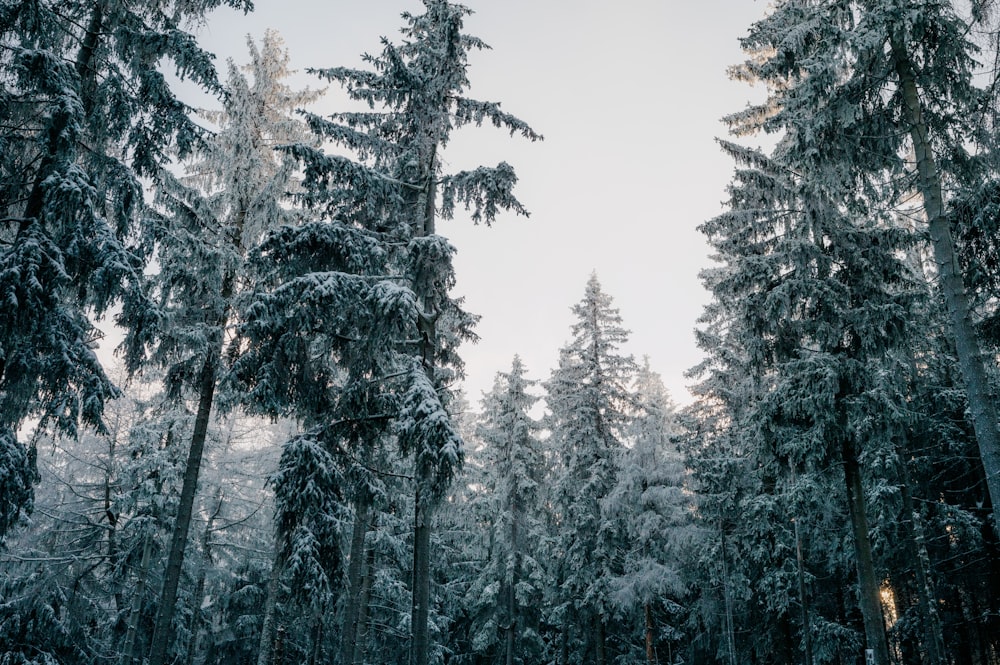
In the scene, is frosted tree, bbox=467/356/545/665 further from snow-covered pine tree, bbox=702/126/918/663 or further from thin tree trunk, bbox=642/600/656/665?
snow-covered pine tree, bbox=702/126/918/663

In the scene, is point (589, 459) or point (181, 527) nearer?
point (181, 527)

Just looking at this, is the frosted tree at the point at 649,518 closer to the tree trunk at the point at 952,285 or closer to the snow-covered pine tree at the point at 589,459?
the snow-covered pine tree at the point at 589,459

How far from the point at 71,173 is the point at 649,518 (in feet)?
66.9

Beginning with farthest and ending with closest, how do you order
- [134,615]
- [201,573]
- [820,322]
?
[201,573] → [820,322] → [134,615]

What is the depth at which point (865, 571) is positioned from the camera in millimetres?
12602

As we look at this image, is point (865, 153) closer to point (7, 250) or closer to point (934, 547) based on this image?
point (7, 250)

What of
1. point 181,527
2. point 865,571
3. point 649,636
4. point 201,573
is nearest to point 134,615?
point 181,527

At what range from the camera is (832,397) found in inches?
523

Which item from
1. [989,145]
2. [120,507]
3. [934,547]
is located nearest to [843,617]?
[934,547]

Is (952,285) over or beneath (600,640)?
over

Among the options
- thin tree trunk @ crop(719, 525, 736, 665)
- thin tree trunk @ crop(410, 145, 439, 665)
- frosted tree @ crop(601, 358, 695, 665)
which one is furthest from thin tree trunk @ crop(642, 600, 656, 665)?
thin tree trunk @ crop(410, 145, 439, 665)

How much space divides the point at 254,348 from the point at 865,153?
40.1ft

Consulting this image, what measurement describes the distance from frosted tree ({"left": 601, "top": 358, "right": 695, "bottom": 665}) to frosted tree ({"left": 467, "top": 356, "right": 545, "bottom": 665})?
4978 mm

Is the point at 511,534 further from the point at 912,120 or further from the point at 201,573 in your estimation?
the point at 912,120
